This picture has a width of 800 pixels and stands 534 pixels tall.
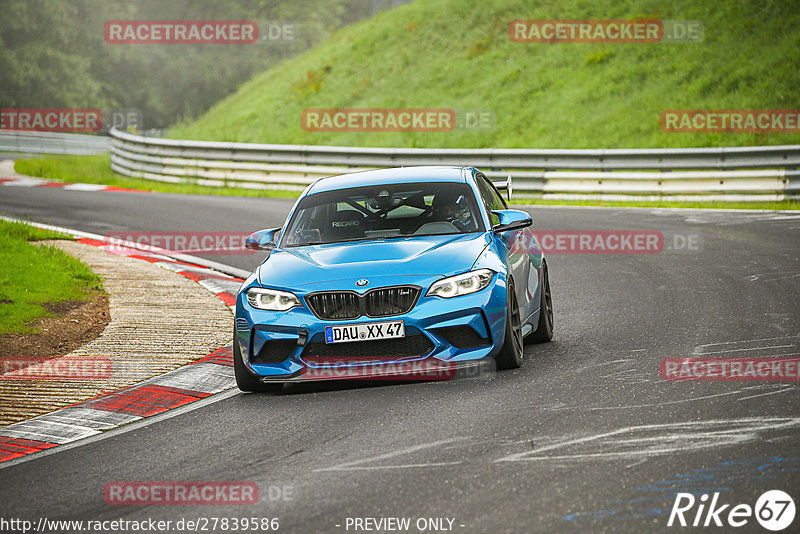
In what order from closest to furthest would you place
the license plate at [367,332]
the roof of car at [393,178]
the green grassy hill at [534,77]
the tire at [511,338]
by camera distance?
the license plate at [367,332], the tire at [511,338], the roof of car at [393,178], the green grassy hill at [534,77]

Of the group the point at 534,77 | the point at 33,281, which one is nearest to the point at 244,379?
the point at 33,281

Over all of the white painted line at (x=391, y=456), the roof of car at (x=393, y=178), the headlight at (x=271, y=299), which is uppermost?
the roof of car at (x=393, y=178)

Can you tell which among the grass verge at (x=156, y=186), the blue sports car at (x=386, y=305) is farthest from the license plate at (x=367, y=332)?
the grass verge at (x=156, y=186)

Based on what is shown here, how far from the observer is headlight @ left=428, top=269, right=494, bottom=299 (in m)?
7.47

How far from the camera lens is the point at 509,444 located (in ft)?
19.6

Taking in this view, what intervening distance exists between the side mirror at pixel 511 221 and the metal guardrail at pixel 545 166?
42.8 feet

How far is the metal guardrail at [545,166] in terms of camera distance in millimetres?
20719

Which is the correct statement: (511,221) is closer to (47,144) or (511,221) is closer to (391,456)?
(391,456)

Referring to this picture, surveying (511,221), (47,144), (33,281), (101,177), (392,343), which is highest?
(47,144)

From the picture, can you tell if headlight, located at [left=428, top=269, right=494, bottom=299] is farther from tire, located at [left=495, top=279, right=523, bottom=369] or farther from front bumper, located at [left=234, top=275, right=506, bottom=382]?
A: tire, located at [left=495, top=279, right=523, bottom=369]

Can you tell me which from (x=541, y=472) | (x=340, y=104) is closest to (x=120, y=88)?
(x=340, y=104)

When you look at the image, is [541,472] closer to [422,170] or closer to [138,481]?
[138,481]

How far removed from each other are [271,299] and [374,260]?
80 centimetres

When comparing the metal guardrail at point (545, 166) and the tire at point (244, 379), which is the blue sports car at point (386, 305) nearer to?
the tire at point (244, 379)
